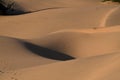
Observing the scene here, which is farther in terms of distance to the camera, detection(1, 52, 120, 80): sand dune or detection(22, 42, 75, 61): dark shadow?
detection(22, 42, 75, 61): dark shadow

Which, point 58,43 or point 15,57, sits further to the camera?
point 58,43

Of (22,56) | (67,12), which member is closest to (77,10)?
(67,12)

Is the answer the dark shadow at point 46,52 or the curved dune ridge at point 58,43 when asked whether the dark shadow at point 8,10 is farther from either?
the dark shadow at point 46,52

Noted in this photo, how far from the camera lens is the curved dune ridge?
7293mm

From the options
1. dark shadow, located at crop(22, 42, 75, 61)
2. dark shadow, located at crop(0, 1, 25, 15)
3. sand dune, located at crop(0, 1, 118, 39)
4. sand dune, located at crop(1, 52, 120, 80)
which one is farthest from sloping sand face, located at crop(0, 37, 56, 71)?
dark shadow, located at crop(0, 1, 25, 15)

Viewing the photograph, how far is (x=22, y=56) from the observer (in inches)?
384

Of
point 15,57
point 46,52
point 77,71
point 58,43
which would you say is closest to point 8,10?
point 58,43

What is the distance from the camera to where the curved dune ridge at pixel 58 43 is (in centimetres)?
729

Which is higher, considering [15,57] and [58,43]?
[15,57]

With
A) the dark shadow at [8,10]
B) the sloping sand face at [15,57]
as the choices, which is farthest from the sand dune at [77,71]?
the dark shadow at [8,10]

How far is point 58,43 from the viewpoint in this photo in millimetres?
12836

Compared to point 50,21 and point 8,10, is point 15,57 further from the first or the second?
point 8,10

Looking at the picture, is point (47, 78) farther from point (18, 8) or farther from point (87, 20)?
point (18, 8)

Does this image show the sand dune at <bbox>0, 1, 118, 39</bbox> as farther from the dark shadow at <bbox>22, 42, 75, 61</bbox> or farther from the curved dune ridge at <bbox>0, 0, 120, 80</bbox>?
the dark shadow at <bbox>22, 42, 75, 61</bbox>
